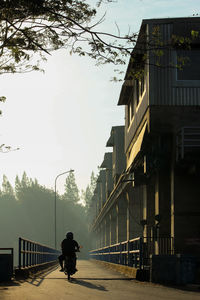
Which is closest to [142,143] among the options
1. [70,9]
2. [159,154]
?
[159,154]

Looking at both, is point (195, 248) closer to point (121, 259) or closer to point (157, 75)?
point (121, 259)

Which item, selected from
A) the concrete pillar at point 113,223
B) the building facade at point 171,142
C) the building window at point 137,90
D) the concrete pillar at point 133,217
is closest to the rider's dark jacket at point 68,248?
the building facade at point 171,142

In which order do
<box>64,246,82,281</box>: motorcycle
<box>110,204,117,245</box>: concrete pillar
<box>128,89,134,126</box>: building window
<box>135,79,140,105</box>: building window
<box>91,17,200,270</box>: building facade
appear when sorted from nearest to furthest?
1. <box>64,246,82,281</box>: motorcycle
2. <box>91,17,200,270</box>: building facade
3. <box>135,79,140,105</box>: building window
4. <box>128,89,134,126</box>: building window
5. <box>110,204,117,245</box>: concrete pillar

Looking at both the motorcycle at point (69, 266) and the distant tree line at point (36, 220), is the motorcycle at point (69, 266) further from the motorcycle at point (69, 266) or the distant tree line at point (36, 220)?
the distant tree line at point (36, 220)

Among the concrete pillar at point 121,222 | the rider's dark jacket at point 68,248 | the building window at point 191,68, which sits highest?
the building window at point 191,68

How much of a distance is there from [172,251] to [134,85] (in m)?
11.5

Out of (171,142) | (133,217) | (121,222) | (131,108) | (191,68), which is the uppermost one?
(131,108)

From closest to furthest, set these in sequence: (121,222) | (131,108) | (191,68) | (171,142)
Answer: (171,142)
(191,68)
(131,108)
(121,222)

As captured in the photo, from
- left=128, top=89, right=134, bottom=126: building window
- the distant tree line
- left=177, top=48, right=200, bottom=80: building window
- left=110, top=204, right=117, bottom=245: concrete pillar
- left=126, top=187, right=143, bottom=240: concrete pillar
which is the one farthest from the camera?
the distant tree line

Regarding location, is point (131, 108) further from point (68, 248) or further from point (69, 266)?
point (69, 266)

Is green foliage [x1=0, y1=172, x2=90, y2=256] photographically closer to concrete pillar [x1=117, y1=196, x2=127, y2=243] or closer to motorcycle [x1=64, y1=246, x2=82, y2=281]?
concrete pillar [x1=117, y1=196, x2=127, y2=243]

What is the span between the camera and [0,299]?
11797 mm

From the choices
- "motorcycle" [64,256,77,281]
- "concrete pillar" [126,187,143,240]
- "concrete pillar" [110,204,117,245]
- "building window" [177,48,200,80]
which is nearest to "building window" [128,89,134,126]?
"concrete pillar" [126,187,143,240]

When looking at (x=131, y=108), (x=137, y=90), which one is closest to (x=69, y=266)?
(x=137, y=90)
